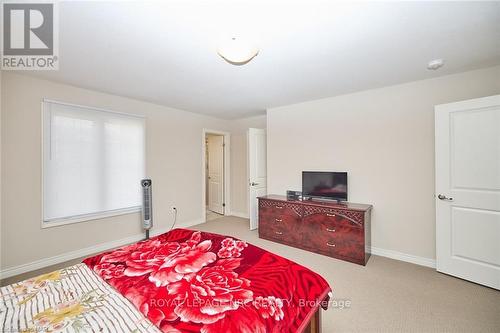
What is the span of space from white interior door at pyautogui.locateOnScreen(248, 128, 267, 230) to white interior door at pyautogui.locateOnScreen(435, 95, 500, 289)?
9.15ft

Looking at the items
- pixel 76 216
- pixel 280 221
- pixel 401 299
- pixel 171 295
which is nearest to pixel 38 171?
pixel 76 216

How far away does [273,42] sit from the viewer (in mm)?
1833

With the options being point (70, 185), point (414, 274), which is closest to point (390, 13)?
point (414, 274)

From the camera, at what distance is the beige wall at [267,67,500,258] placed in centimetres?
262

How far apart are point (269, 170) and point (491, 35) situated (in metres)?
3.17

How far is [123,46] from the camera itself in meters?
1.89

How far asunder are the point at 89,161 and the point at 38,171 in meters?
0.54

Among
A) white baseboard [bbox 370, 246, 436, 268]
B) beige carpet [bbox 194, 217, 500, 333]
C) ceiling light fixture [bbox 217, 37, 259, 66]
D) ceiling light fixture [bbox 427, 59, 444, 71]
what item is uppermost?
ceiling light fixture [bbox 427, 59, 444, 71]

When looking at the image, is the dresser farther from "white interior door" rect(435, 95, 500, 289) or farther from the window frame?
the window frame

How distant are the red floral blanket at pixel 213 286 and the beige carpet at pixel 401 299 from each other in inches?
32.8

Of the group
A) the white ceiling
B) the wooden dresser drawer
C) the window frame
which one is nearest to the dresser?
the wooden dresser drawer

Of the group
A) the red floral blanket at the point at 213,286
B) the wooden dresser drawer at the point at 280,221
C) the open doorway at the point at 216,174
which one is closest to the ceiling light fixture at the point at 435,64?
the wooden dresser drawer at the point at 280,221

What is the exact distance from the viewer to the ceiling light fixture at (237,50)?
146 cm

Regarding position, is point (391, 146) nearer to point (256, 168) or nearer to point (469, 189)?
point (469, 189)
